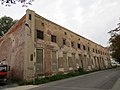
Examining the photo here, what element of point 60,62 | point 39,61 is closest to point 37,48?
point 39,61

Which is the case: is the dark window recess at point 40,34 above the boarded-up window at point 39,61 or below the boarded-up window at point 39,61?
above

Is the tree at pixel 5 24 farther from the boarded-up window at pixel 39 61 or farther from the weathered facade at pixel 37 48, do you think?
the boarded-up window at pixel 39 61

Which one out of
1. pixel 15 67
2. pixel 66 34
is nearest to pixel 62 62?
pixel 66 34

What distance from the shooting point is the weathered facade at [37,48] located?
19.8m

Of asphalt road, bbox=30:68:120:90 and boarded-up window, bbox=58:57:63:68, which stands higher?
boarded-up window, bbox=58:57:63:68

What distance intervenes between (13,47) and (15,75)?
4410 millimetres

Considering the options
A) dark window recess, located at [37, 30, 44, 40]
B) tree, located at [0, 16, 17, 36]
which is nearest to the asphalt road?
dark window recess, located at [37, 30, 44, 40]

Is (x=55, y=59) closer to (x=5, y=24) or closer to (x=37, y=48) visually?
(x=37, y=48)

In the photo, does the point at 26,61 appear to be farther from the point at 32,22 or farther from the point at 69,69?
the point at 69,69

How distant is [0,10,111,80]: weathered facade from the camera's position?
19844mm

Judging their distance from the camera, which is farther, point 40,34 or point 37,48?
point 40,34

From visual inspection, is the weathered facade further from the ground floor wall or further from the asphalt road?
the asphalt road

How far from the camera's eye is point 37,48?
69.8 feet

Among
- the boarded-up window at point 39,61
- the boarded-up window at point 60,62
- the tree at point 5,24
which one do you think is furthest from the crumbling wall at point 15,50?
the tree at point 5,24
